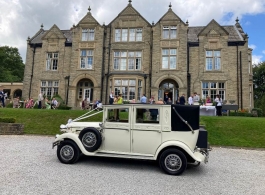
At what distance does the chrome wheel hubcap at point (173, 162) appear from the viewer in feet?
20.2

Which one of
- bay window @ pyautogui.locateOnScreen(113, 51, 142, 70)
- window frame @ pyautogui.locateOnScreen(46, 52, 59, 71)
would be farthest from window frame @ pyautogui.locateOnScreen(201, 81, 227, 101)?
window frame @ pyautogui.locateOnScreen(46, 52, 59, 71)

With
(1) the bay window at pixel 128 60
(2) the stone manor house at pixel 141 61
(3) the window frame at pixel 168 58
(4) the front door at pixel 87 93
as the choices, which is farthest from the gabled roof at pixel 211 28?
(4) the front door at pixel 87 93

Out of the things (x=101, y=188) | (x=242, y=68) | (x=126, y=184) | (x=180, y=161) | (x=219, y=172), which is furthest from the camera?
(x=242, y=68)

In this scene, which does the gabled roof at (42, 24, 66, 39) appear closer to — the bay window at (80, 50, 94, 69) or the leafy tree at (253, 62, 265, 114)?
the bay window at (80, 50, 94, 69)

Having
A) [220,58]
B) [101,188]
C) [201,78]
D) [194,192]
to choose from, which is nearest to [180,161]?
[194,192]

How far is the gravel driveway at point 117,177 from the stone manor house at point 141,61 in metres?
17.2

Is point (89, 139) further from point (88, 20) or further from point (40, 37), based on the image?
point (40, 37)

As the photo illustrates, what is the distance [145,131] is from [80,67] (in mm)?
21720

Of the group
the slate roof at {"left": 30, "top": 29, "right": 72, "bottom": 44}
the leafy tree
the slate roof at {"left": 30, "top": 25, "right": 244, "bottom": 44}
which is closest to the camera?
the slate roof at {"left": 30, "top": 25, "right": 244, "bottom": 44}

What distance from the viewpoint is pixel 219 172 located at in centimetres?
656

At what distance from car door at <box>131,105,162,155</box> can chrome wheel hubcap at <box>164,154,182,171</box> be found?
48cm

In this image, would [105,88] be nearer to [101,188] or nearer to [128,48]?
[128,48]

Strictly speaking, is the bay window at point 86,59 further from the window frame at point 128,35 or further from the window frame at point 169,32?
the window frame at point 169,32

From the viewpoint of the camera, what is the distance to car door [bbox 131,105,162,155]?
639 centimetres
